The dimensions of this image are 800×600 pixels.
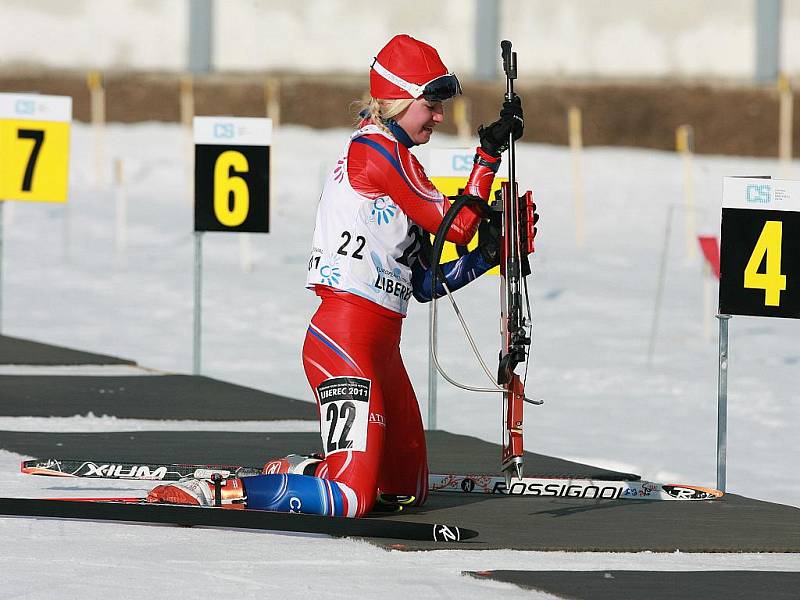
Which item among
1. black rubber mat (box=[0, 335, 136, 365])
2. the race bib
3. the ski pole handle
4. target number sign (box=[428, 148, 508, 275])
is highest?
the ski pole handle

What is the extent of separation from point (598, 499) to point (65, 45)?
22.1m

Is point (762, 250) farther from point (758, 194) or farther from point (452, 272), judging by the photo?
point (452, 272)

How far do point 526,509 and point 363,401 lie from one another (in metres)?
0.95

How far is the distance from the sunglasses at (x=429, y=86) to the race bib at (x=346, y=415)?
99 cm

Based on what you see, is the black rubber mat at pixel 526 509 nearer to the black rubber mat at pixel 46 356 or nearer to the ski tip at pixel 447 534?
the ski tip at pixel 447 534

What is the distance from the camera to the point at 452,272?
22.7 ft

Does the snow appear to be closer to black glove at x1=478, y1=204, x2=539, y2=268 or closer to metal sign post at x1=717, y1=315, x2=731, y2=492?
metal sign post at x1=717, y1=315, x2=731, y2=492

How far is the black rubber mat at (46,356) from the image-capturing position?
11.9 m

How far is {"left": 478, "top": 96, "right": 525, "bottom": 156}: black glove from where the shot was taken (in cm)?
662

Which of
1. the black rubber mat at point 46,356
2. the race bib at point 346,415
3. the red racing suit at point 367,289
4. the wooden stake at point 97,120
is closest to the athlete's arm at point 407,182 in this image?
the red racing suit at point 367,289

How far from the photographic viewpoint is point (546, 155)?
27.0 meters

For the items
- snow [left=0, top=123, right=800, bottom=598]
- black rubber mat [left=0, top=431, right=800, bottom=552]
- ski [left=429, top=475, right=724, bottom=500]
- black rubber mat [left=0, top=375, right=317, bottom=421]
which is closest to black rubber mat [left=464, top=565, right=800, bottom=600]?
snow [left=0, top=123, right=800, bottom=598]

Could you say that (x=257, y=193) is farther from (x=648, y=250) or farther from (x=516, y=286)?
(x=648, y=250)

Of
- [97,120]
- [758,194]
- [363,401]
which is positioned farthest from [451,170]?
[97,120]
